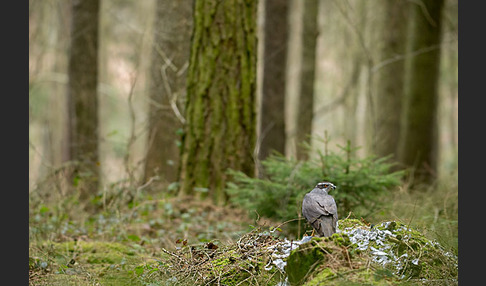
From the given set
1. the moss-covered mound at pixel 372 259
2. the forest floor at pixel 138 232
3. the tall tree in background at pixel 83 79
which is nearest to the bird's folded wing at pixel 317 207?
the moss-covered mound at pixel 372 259

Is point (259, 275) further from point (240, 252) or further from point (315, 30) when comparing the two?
point (315, 30)

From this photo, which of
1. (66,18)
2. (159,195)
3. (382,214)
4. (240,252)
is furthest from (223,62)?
(66,18)

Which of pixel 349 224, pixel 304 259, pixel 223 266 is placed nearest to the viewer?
pixel 304 259

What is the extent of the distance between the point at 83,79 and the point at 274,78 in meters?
4.56

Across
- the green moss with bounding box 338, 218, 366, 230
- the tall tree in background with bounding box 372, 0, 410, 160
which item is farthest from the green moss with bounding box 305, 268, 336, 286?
the tall tree in background with bounding box 372, 0, 410, 160

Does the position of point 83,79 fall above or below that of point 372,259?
above

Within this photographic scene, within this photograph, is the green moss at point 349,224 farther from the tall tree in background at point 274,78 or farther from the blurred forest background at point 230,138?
the tall tree in background at point 274,78

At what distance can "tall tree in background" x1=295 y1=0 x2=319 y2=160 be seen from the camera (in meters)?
13.7

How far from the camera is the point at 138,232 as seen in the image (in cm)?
726

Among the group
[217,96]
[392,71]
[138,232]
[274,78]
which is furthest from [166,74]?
[392,71]

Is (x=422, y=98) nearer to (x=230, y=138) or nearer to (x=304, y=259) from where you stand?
(x=230, y=138)

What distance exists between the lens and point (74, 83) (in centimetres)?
1230

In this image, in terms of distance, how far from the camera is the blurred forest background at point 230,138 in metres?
6.90

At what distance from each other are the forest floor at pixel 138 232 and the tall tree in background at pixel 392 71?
4780mm
